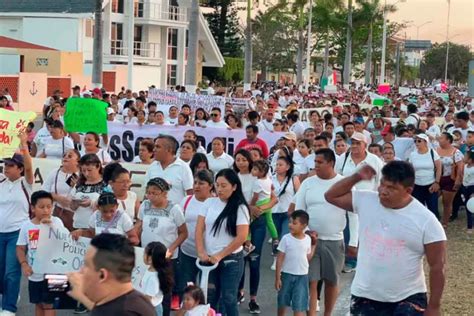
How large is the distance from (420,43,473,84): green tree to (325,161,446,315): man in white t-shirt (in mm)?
132011

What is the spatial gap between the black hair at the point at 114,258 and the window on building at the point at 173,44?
54441mm

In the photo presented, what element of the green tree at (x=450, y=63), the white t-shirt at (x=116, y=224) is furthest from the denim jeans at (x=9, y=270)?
the green tree at (x=450, y=63)

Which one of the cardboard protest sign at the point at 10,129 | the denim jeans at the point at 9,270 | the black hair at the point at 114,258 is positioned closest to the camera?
the black hair at the point at 114,258

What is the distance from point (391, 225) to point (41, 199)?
3251mm

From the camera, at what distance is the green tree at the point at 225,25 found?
72812 millimetres

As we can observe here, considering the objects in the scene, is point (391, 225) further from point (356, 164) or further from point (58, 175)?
point (356, 164)

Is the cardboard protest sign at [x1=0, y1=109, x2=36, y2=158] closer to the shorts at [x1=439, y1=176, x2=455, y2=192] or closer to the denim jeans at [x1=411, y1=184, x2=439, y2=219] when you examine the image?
the denim jeans at [x1=411, y1=184, x2=439, y2=219]

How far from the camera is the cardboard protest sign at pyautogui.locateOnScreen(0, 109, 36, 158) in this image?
820cm

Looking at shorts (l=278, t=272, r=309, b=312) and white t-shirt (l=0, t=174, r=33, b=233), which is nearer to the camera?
shorts (l=278, t=272, r=309, b=312)

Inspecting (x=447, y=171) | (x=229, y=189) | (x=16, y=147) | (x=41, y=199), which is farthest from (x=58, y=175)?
(x=447, y=171)

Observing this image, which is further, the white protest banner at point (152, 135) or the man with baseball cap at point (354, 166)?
the white protest banner at point (152, 135)

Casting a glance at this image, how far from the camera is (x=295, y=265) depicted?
25.4ft

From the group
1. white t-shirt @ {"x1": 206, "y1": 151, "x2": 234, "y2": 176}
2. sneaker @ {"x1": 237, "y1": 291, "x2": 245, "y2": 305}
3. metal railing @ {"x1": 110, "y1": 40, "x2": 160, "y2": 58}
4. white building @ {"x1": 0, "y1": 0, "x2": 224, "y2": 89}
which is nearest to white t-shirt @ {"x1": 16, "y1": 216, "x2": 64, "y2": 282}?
sneaker @ {"x1": 237, "y1": 291, "x2": 245, "y2": 305}

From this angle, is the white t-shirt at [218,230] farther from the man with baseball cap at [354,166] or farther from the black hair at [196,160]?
the black hair at [196,160]
